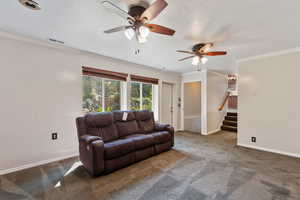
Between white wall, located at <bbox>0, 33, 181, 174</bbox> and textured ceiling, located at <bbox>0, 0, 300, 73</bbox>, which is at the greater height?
textured ceiling, located at <bbox>0, 0, 300, 73</bbox>

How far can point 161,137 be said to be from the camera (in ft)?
10.5

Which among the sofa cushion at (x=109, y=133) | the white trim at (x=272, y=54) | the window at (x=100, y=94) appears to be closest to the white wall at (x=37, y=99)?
the window at (x=100, y=94)

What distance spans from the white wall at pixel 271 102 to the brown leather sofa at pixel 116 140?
213 cm

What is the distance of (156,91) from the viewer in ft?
16.4

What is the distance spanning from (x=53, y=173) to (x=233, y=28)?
372 cm

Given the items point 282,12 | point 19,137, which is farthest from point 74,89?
point 282,12

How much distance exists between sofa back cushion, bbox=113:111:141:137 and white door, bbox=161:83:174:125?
191 cm

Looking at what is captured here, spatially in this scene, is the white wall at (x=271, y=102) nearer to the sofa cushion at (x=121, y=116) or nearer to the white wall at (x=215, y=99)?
the white wall at (x=215, y=99)

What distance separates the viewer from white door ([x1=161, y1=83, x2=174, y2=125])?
5.30 metres

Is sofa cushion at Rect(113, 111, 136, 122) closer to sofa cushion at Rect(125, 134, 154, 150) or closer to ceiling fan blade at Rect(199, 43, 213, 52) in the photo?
sofa cushion at Rect(125, 134, 154, 150)

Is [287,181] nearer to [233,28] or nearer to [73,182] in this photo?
[233,28]

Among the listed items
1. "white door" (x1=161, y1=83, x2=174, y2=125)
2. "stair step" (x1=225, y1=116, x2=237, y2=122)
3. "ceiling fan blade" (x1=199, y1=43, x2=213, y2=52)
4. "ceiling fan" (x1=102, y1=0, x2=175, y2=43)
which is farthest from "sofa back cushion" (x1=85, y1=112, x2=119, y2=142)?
"stair step" (x1=225, y1=116, x2=237, y2=122)

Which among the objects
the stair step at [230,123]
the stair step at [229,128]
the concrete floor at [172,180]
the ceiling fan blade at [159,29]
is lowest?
the concrete floor at [172,180]

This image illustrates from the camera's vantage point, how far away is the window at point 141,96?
14.6ft
